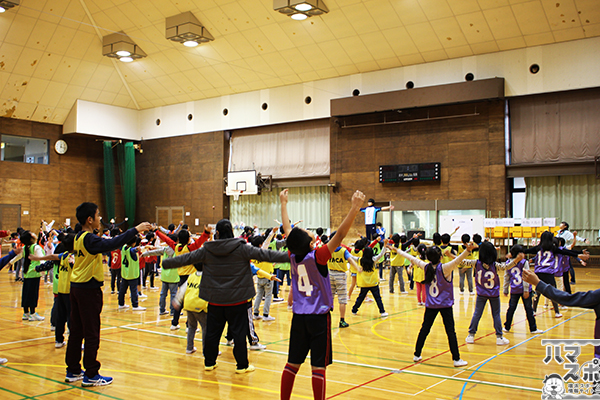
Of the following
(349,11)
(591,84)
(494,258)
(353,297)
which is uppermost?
(349,11)

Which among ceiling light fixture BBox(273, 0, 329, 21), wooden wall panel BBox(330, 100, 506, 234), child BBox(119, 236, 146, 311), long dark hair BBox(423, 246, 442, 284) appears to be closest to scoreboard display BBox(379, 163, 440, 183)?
wooden wall panel BBox(330, 100, 506, 234)

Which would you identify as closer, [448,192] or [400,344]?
[400,344]

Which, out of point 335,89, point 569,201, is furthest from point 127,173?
point 569,201

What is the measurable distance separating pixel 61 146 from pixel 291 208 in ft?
47.0

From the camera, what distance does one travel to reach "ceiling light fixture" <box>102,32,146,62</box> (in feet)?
81.0

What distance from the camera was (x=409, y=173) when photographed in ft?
75.2

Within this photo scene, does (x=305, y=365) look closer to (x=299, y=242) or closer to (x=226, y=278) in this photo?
(x=226, y=278)

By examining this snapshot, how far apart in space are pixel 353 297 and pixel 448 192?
10.5 m

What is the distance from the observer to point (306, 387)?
5871 mm

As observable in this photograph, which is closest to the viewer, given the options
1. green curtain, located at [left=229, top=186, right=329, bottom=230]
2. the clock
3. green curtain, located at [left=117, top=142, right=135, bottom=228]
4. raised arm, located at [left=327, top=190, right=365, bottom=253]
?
raised arm, located at [left=327, top=190, right=365, bottom=253]

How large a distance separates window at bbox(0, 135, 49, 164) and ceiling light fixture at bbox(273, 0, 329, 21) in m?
17.4

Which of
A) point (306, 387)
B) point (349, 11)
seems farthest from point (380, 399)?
point (349, 11)

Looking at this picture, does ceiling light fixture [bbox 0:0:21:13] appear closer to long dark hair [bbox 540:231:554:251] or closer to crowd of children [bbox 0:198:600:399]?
crowd of children [bbox 0:198:600:399]

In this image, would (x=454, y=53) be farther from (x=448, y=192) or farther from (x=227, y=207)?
(x=227, y=207)
